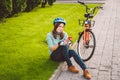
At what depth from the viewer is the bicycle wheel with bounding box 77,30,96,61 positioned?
816cm

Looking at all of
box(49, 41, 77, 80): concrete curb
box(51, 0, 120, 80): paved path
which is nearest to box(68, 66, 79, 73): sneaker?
box(51, 0, 120, 80): paved path

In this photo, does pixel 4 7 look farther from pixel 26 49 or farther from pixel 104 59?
pixel 104 59

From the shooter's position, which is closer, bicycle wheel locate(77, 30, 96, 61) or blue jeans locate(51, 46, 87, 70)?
blue jeans locate(51, 46, 87, 70)

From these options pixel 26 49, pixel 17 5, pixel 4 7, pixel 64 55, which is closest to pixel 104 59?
pixel 64 55

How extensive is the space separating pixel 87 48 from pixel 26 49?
6.09ft

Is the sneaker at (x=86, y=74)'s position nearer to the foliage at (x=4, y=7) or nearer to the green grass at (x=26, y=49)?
the green grass at (x=26, y=49)

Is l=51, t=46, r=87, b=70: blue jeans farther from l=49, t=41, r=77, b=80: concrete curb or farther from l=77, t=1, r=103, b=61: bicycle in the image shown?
l=77, t=1, r=103, b=61: bicycle

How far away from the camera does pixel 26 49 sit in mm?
9156

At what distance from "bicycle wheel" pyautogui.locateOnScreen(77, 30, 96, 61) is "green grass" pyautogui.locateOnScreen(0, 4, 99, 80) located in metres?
0.90

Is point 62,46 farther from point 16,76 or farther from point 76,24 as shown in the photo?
point 76,24

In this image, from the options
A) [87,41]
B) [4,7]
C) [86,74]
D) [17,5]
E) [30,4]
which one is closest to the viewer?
[86,74]

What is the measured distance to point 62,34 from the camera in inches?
299

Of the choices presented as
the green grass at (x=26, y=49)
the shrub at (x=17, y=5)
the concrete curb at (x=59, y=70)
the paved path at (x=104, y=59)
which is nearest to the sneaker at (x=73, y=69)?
the paved path at (x=104, y=59)

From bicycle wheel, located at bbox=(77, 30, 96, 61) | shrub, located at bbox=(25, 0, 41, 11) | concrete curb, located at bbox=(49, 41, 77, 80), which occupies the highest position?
bicycle wheel, located at bbox=(77, 30, 96, 61)
